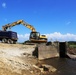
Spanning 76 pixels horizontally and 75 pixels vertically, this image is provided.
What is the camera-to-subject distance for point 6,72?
15.8 meters

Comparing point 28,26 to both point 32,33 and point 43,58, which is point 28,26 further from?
point 43,58

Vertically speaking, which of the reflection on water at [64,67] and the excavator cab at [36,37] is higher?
the excavator cab at [36,37]

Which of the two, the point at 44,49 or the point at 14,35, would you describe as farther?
the point at 14,35

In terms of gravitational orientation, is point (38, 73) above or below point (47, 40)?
below

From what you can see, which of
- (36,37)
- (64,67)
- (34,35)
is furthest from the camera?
(34,35)

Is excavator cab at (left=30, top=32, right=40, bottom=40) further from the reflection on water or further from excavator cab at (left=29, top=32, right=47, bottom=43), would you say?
the reflection on water

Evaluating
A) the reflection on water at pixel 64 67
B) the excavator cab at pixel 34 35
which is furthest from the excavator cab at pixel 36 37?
the reflection on water at pixel 64 67

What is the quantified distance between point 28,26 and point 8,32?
19.7ft

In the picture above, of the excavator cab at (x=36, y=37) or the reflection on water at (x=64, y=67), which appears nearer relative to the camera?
the reflection on water at (x=64, y=67)

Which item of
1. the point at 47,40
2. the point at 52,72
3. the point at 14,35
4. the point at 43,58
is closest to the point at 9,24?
the point at 14,35

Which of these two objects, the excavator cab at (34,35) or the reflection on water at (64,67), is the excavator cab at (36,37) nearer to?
the excavator cab at (34,35)

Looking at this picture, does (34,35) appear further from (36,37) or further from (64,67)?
(64,67)

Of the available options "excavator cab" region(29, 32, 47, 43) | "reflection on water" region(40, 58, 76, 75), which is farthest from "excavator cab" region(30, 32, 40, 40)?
"reflection on water" region(40, 58, 76, 75)

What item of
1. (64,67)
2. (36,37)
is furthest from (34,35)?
(64,67)
